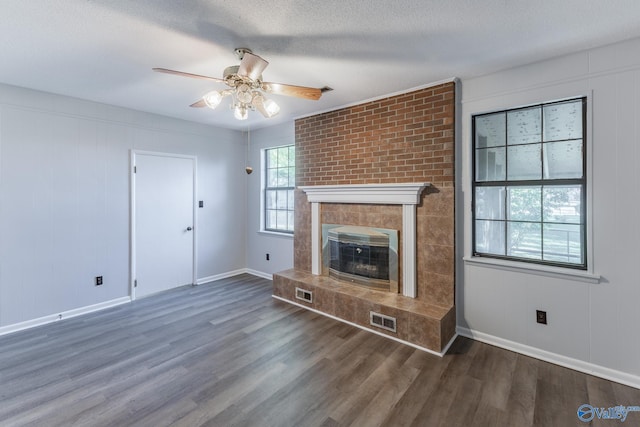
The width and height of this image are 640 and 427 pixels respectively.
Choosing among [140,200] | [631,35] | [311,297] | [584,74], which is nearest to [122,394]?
[311,297]

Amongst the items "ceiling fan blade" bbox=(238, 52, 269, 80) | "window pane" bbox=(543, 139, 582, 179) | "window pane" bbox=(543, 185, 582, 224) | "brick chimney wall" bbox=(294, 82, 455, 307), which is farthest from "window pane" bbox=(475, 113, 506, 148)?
"ceiling fan blade" bbox=(238, 52, 269, 80)

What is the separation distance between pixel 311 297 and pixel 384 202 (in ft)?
4.63

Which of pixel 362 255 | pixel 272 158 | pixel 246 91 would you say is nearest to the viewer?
pixel 246 91

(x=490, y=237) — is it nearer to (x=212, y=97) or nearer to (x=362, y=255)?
(x=362, y=255)

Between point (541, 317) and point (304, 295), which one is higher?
point (541, 317)

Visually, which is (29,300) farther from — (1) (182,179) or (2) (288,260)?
(2) (288,260)

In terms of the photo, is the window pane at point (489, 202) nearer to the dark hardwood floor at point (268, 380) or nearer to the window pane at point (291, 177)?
the dark hardwood floor at point (268, 380)

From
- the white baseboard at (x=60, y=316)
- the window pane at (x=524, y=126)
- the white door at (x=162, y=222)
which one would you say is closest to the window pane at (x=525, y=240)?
the window pane at (x=524, y=126)

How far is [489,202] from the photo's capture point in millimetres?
2830

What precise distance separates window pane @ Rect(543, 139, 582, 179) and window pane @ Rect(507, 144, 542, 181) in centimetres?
6

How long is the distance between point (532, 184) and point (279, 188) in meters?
3.36

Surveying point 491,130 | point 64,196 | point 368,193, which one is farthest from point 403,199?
point 64,196

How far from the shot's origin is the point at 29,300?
311 cm

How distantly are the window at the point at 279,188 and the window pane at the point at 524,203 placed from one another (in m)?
2.87
